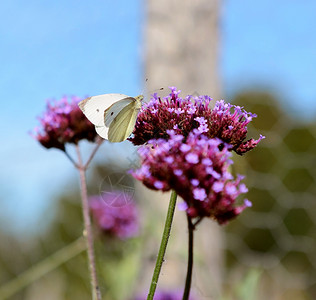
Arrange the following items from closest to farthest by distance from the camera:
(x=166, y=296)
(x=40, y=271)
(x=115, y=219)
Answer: (x=40, y=271) → (x=166, y=296) → (x=115, y=219)

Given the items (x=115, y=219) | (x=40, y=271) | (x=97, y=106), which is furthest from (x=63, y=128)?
(x=115, y=219)

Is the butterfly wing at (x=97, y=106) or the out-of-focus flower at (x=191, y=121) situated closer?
the out-of-focus flower at (x=191, y=121)

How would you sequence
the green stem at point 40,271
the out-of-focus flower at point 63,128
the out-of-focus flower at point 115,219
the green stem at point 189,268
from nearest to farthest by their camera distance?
the green stem at point 189,268
the out-of-focus flower at point 63,128
the green stem at point 40,271
the out-of-focus flower at point 115,219

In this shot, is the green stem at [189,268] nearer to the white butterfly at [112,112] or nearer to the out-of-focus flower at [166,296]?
the white butterfly at [112,112]

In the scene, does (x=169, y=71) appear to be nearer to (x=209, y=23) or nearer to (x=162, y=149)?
(x=209, y=23)

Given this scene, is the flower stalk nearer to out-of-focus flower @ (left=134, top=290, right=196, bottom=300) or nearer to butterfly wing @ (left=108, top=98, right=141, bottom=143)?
butterfly wing @ (left=108, top=98, right=141, bottom=143)

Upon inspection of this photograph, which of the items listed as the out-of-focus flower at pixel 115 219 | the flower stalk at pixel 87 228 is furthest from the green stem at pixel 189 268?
the out-of-focus flower at pixel 115 219

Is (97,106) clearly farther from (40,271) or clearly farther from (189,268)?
(40,271)
